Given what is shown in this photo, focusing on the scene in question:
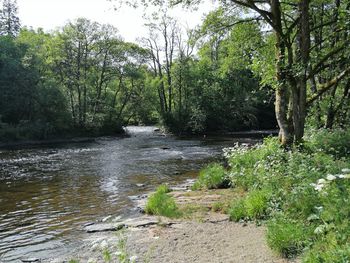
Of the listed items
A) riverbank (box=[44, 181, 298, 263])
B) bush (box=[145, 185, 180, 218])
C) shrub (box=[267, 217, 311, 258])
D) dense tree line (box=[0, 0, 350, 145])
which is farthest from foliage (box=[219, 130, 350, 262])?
dense tree line (box=[0, 0, 350, 145])

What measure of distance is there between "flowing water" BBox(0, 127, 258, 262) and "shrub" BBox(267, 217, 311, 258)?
173 inches

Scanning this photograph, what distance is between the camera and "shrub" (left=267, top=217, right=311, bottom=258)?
546cm

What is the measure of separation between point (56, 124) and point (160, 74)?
1759 centimetres

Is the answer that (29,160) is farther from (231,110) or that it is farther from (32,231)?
(231,110)

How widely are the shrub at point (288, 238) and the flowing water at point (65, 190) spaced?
440 cm

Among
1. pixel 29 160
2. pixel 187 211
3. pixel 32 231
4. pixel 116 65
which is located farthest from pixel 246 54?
pixel 116 65

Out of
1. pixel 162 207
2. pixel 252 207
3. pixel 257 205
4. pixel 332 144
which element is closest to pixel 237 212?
pixel 252 207

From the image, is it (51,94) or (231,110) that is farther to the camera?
(231,110)

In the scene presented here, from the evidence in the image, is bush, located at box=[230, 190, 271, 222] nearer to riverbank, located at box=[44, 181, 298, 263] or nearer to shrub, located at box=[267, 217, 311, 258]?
riverbank, located at box=[44, 181, 298, 263]

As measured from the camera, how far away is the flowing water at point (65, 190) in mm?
8703

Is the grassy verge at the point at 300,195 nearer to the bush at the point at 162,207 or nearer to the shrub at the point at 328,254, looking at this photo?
the shrub at the point at 328,254

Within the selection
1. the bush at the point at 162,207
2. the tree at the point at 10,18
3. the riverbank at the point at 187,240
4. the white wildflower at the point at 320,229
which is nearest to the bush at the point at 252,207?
the riverbank at the point at 187,240

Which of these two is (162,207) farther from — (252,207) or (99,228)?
(252,207)

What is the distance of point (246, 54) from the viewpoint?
1598 centimetres
